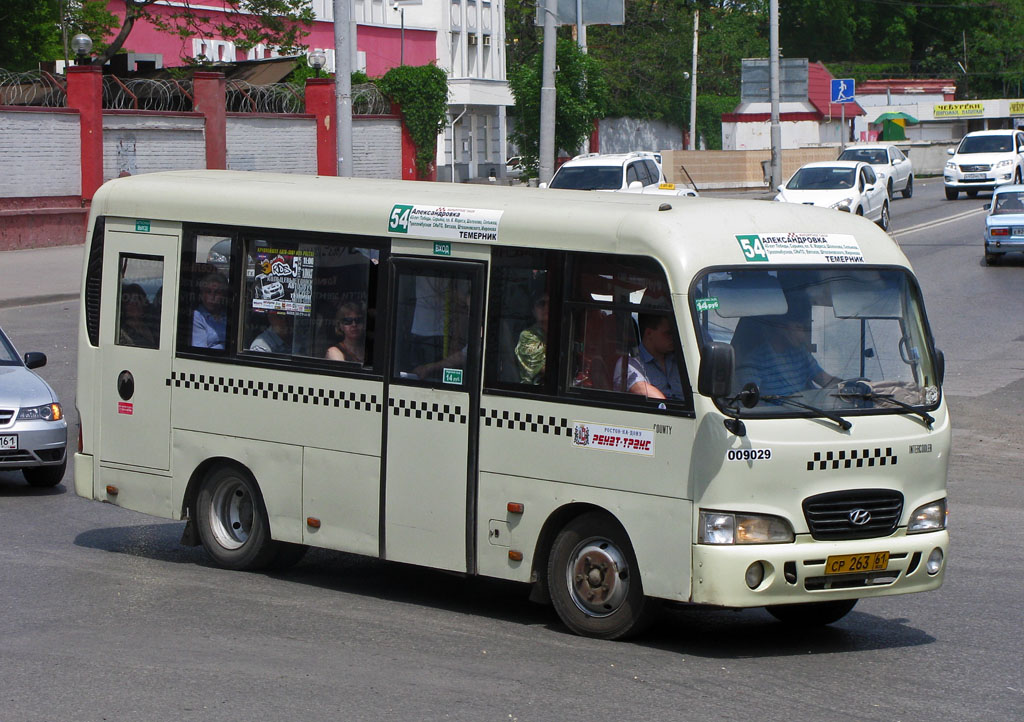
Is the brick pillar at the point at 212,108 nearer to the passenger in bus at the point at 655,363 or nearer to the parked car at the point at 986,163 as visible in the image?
the parked car at the point at 986,163

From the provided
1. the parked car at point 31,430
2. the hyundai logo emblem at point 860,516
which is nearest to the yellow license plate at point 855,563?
the hyundai logo emblem at point 860,516

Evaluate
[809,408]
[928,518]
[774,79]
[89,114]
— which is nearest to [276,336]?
[809,408]

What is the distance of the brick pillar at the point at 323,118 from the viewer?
4078 cm

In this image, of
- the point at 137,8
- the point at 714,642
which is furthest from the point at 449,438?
the point at 137,8

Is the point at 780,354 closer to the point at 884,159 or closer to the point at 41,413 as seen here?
the point at 41,413

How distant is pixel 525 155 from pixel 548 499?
34892mm

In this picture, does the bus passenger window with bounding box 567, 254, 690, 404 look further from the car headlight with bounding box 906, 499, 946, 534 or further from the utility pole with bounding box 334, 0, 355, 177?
the utility pole with bounding box 334, 0, 355, 177

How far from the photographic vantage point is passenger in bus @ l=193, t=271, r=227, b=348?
9.34 m

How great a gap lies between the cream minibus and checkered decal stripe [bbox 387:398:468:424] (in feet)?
0.04

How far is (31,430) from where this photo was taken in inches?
470

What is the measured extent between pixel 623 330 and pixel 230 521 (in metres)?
3.32

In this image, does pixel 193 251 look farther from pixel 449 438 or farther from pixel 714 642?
pixel 714 642

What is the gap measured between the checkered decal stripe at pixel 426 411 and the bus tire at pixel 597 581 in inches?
35.1

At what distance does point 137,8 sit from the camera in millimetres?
38969
